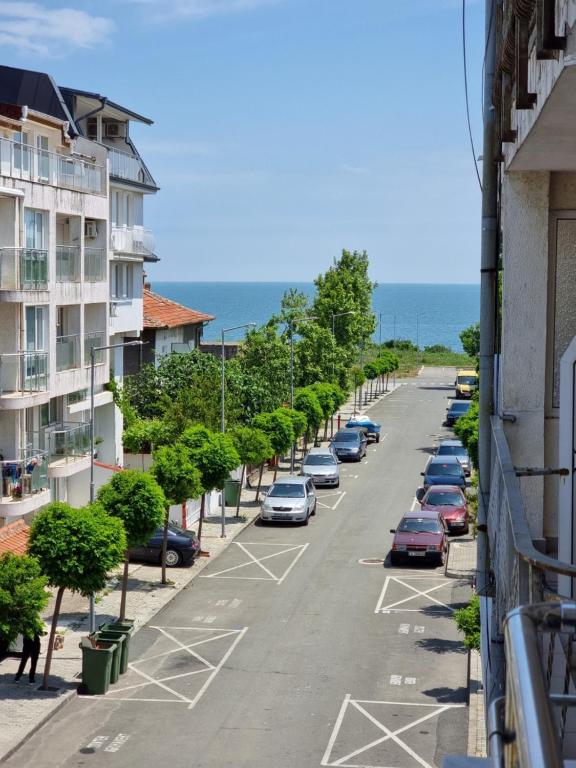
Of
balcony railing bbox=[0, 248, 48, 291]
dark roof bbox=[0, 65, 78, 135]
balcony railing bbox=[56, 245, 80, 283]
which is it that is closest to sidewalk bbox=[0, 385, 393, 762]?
balcony railing bbox=[0, 248, 48, 291]

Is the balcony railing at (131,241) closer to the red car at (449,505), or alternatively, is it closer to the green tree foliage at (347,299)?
the red car at (449,505)

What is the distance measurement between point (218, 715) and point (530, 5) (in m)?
16.7

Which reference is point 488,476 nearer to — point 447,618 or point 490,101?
point 490,101

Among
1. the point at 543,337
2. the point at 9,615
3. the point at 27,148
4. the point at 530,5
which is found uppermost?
the point at 27,148

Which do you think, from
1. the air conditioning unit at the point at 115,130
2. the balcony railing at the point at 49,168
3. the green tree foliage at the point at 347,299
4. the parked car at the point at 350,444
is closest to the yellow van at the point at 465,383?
A: the green tree foliage at the point at 347,299

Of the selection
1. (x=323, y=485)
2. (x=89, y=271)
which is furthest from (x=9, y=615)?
(x=323, y=485)

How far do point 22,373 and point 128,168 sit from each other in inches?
629

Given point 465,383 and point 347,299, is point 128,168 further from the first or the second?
point 465,383

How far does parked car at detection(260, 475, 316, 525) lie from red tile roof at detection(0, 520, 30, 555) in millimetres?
11204

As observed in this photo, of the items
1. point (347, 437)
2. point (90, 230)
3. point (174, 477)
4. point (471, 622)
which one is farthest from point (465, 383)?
point (471, 622)

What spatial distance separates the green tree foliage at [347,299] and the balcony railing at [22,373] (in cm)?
3602

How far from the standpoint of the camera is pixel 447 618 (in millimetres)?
27391

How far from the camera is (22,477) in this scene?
28891 mm

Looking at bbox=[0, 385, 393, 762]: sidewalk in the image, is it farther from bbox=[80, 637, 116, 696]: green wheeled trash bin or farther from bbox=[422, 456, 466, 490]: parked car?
bbox=[422, 456, 466, 490]: parked car
